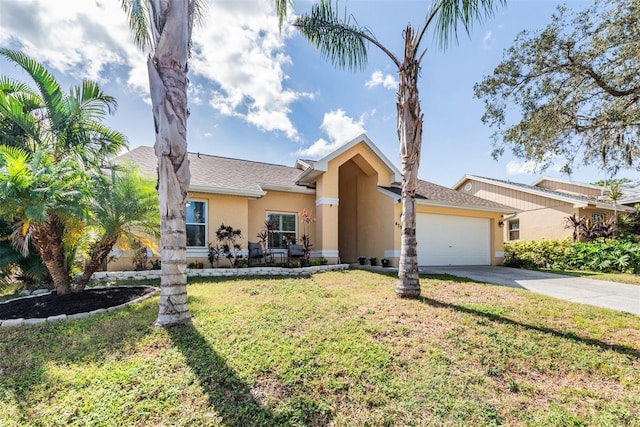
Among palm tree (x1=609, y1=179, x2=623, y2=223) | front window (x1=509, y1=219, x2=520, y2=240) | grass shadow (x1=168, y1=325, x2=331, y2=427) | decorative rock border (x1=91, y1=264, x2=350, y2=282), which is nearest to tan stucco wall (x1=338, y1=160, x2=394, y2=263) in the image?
decorative rock border (x1=91, y1=264, x2=350, y2=282)

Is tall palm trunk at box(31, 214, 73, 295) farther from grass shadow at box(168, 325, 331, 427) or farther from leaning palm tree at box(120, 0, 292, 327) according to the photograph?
grass shadow at box(168, 325, 331, 427)

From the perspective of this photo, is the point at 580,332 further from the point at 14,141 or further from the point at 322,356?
the point at 14,141

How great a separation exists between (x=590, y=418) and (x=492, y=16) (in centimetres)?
842

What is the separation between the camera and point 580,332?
5.47 meters

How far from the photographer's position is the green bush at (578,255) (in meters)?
13.7

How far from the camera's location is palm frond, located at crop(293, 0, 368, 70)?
27.1 feet

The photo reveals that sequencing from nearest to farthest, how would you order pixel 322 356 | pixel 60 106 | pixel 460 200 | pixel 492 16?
pixel 322 356 < pixel 492 16 < pixel 60 106 < pixel 460 200

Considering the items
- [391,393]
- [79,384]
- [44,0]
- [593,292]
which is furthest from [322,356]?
[44,0]

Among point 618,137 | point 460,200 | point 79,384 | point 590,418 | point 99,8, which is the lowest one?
point 590,418

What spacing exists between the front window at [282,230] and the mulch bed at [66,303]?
21.9ft

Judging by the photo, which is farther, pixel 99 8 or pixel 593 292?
pixel 593 292

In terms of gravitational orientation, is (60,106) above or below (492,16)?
below

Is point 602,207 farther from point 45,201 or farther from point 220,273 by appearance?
point 45,201

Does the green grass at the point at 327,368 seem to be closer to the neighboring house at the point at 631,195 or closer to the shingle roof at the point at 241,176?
the shingle roof at the point at 241,176
